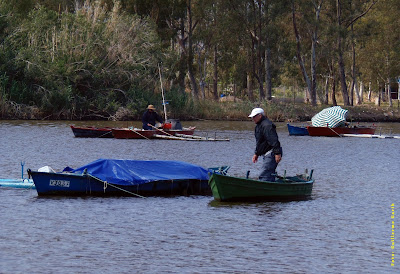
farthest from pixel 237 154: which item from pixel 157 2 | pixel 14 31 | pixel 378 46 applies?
pixel 378 46

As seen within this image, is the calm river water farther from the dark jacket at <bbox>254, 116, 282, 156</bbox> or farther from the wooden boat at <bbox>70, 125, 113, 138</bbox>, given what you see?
the wooden boat at <bbox>70, 125, 113, 138</bbox>

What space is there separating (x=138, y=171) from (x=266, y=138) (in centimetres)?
403

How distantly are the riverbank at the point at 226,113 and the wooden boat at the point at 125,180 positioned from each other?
127 ft

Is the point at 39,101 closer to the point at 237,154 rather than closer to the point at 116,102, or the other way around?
the point at 116,102

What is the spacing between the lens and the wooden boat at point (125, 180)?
67.5ft

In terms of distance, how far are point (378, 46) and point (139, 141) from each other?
55070 millimetres

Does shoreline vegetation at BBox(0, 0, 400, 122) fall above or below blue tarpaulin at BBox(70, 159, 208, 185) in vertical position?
above

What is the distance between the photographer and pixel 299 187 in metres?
21.2

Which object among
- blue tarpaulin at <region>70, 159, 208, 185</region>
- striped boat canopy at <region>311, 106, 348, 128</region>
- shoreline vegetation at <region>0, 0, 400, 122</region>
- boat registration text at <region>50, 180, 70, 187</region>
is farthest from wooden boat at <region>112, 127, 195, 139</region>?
boat registration text at <region>50, 180, 70, 187</region>

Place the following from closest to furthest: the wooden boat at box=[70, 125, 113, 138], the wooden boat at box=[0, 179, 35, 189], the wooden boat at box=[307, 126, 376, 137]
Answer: the wooden boat at box=[0, 179, 35, 189]
the wooden boat at box=[70, 125, 113, 138]
the wooden boat at box=[307, 126, 376, 137]

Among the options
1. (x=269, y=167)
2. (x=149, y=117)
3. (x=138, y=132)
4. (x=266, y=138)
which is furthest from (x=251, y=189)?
(x=138, y=132)

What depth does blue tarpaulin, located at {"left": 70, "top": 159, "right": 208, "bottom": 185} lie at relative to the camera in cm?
2119

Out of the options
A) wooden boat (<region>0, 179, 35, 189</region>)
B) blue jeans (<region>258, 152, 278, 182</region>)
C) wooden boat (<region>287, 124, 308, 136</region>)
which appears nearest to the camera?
blue jeans (<region>258, 152, 278, 182</region>)

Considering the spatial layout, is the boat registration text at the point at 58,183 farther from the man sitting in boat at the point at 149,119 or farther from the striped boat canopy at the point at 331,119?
the striped boat canopy at the point at 331,119
